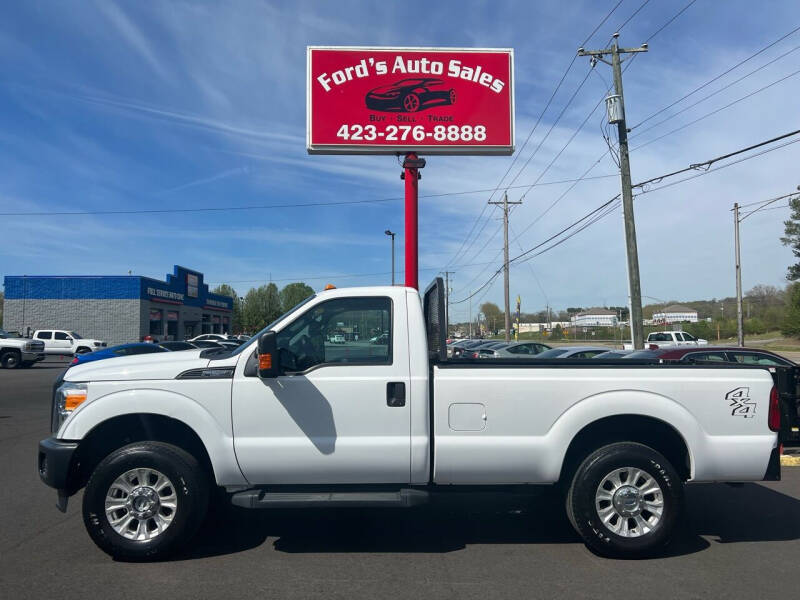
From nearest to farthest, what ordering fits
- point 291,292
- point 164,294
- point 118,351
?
point 118,351 < point 164,294 < point 291,292

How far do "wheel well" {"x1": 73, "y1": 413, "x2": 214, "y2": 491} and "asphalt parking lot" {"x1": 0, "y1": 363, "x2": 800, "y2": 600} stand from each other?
67cm

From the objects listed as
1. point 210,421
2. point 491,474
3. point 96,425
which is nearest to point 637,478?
point 491,474

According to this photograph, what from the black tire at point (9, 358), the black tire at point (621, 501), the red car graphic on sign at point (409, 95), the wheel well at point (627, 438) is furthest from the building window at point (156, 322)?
the black tire at point (621, 501)

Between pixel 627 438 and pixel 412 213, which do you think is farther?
pixel 412 213

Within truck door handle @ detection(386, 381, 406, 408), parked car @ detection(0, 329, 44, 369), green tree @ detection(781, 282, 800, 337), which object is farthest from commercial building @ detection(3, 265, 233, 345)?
green tree @ detection(781, 282, 800, 337)

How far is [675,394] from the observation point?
502cm

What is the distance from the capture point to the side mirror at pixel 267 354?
15.5 ft

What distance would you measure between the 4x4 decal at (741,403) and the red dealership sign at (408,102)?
7.53 metres

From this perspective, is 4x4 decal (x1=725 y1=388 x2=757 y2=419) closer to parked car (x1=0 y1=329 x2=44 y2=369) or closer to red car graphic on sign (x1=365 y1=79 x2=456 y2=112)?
red car graphic on sign (x1=365 y1=79 x2=456 y2=112)

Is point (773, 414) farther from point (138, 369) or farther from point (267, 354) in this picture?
point (138, 369)

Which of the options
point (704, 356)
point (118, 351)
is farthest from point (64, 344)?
point (704, 356)

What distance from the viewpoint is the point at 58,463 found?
15.8 ft

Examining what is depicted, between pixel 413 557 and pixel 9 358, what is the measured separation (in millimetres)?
30464

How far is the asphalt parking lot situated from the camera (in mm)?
4324
